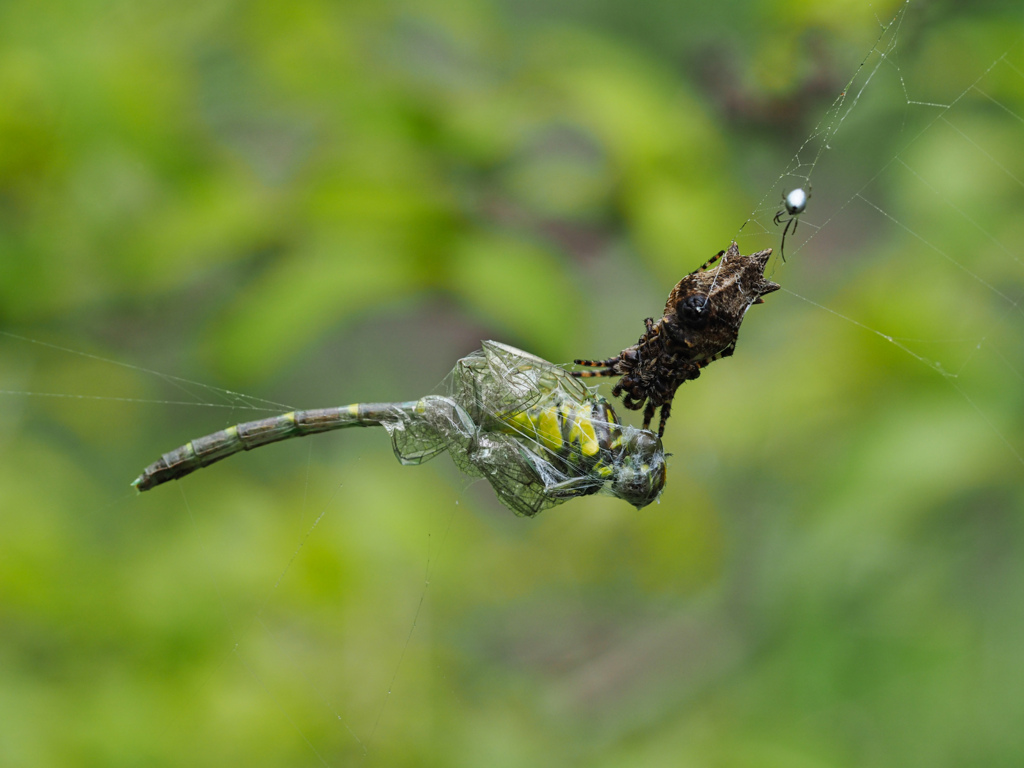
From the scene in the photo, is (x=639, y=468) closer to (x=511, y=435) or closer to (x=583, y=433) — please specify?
(x=583, y=433)

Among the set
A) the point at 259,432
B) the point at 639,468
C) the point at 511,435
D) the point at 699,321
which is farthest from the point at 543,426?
the point at 259,432

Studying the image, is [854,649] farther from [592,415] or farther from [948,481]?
[592,415]

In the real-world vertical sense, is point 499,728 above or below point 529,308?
below

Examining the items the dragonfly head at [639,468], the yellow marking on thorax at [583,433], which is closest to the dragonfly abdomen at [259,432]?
the yellow marking on thorax at [583,433]

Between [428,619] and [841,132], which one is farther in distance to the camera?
[841,132]

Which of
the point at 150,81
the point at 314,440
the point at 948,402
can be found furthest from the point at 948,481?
the point at 314,440

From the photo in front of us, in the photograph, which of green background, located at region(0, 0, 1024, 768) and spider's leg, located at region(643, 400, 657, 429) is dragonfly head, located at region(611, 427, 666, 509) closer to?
spider's leg, located at region(643, 400, 657, 429)

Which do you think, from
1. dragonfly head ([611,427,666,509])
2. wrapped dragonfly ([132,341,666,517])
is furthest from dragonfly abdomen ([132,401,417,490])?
dragonfly head ([611,427,666,509])
